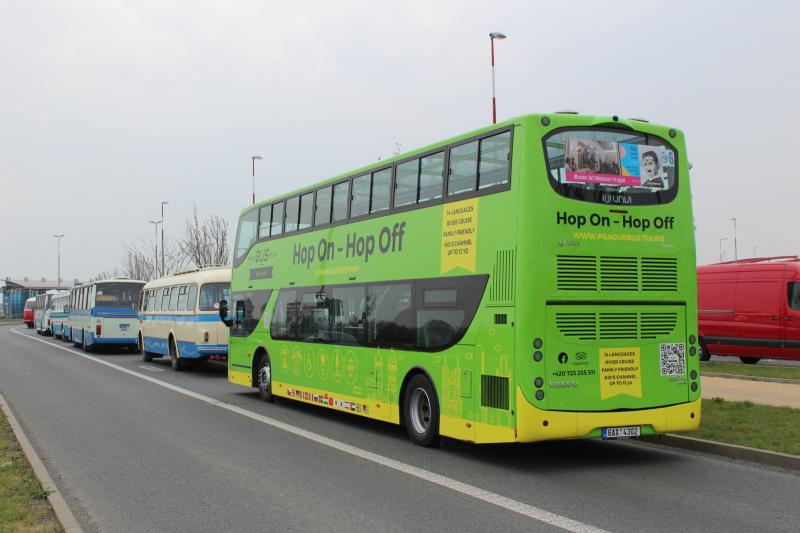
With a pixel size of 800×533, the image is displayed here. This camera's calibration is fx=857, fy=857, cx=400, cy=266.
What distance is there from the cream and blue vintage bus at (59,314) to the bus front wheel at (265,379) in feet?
96.7

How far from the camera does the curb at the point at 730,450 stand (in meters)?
8.97

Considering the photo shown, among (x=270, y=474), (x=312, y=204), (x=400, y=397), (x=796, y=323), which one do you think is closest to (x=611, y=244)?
(x=400, y=397)

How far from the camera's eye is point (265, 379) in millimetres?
16141

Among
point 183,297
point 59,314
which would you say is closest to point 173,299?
point 183,297

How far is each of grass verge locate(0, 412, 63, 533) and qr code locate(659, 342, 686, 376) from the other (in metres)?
6.31

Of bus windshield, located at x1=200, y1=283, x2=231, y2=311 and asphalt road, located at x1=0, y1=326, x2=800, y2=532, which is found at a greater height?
bus windshield, located at x1=200, y1=283, x2=231, y2=311

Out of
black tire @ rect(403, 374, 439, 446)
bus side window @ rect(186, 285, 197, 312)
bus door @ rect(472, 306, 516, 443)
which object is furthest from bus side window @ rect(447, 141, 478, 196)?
bus side window @ rect(186, 285, 197, 312)

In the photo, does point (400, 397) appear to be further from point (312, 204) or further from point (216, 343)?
point (216, 343)

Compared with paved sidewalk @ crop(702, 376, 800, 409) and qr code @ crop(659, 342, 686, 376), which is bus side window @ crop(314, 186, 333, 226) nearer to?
qr code @ crop(659, 342, 686, 376)

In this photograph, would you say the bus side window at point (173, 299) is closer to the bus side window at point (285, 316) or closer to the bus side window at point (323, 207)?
the bus side window at point (285, 316)

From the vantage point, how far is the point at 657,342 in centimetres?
945

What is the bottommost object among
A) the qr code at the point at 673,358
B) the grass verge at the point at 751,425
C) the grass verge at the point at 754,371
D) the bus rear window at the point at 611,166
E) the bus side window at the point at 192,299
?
the grass verge at the point at 751,425

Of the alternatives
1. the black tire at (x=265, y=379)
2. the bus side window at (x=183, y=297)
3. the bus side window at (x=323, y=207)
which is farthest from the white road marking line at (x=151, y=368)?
the bus side window at (x=323, y=207)

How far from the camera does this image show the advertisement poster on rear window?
9.19m
